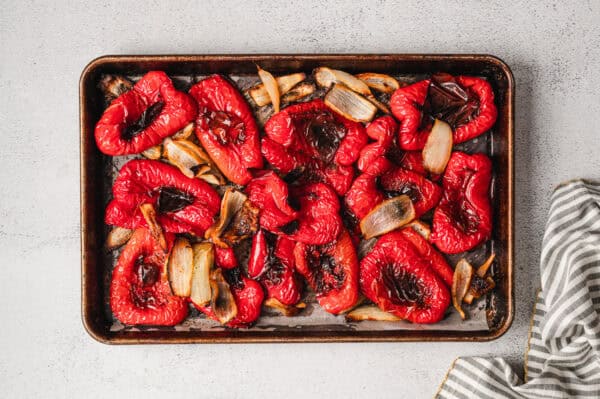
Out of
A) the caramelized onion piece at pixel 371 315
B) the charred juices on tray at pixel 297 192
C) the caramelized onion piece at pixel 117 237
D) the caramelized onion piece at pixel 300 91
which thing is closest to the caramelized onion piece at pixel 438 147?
the charred juices on tray at pixel 297 192

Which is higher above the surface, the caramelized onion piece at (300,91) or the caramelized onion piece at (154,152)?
the caramelized onion piece at (300,91)

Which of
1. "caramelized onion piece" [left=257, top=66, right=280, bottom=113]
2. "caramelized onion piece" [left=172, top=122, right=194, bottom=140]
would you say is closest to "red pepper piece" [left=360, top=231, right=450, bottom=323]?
"caramelized onion piece" [left=257, top=66, right=280, bottom=113]

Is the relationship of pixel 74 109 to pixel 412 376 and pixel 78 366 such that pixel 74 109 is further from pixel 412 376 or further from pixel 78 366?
pixel 412 376

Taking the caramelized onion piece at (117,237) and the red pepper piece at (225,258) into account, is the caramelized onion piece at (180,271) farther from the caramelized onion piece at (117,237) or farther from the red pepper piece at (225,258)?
the caramelized onion piece at (117,237)

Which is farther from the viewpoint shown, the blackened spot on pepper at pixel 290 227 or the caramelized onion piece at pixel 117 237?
the caramelized onion piece at pixel 117 237

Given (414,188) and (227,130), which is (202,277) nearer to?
(227,130)

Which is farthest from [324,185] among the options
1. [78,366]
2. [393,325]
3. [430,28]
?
[78,366]

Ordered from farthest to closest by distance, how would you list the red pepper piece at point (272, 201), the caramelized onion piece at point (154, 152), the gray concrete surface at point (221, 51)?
the gray concrete surface at point (221, 51) → the caramelized onion piece at point (154, 152) → the red pepper piece at point (272, 201)
